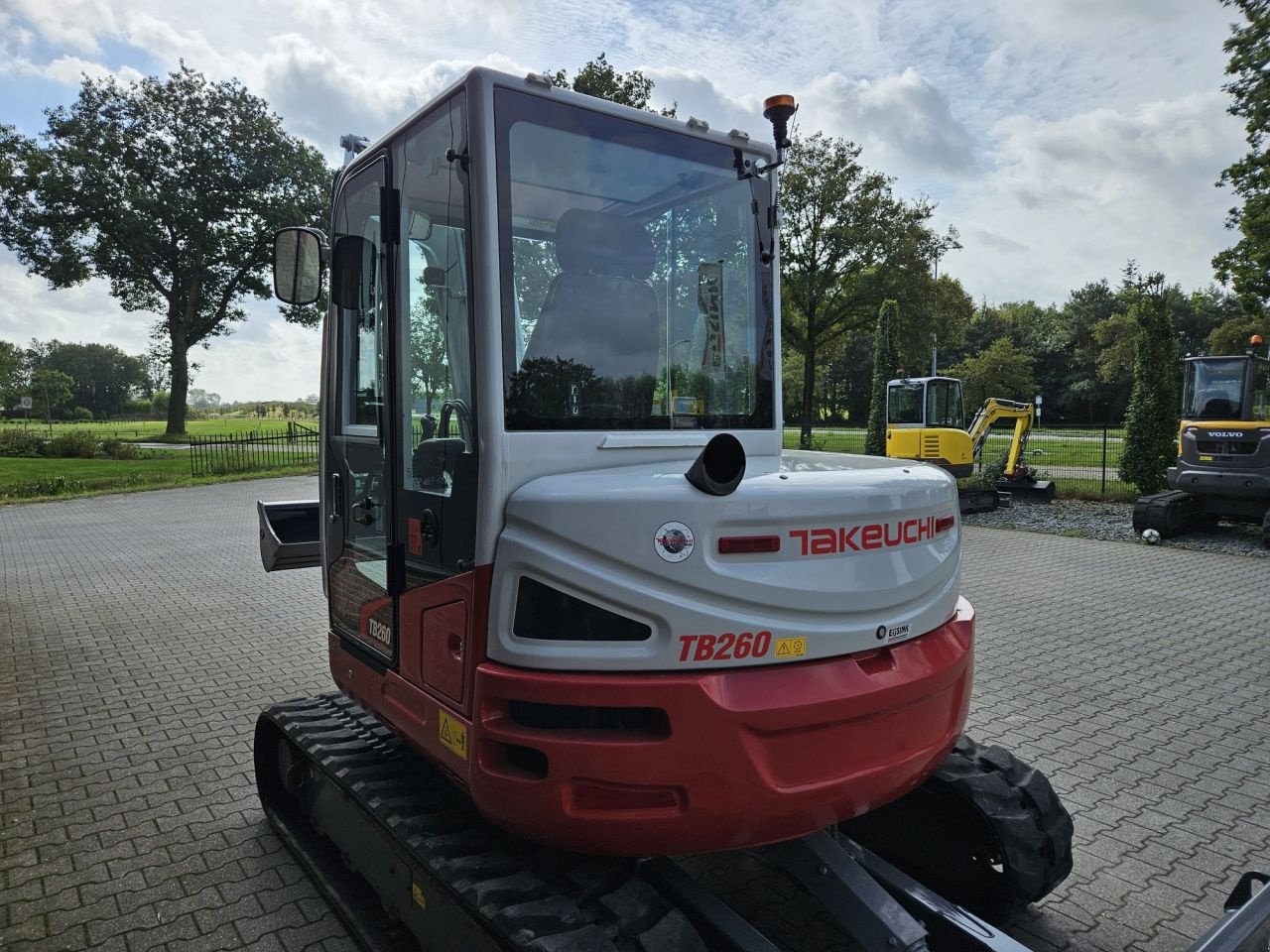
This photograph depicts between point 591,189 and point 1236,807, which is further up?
point 591,189

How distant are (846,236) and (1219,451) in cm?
1527

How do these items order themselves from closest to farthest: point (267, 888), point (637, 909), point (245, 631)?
1. point (637, 909)
2. point (267, 888)
3. point (245, 631)

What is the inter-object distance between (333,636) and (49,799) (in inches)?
80.8

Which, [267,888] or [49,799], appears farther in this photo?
[49,799]

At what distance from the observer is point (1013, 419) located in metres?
16.7

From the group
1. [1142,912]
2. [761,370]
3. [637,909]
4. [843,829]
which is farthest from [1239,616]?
[637,909]

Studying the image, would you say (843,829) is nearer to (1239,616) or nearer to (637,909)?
(637,909)

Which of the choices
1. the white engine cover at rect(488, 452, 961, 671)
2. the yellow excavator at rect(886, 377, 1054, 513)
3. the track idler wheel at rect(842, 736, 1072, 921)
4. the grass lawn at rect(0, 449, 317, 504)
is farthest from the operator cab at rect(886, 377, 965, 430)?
the grass lawn at rect(0, 449, 317, 504)

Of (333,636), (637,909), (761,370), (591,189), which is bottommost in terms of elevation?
(637,909)

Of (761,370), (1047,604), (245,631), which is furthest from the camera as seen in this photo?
(1047,604)

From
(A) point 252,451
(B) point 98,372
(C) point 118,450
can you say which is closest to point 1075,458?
(A) point 252,451

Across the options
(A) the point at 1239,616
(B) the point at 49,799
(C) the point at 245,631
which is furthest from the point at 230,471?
(A) the point at 1239,616

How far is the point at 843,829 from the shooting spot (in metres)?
3.50

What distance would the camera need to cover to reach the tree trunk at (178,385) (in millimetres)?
34344
